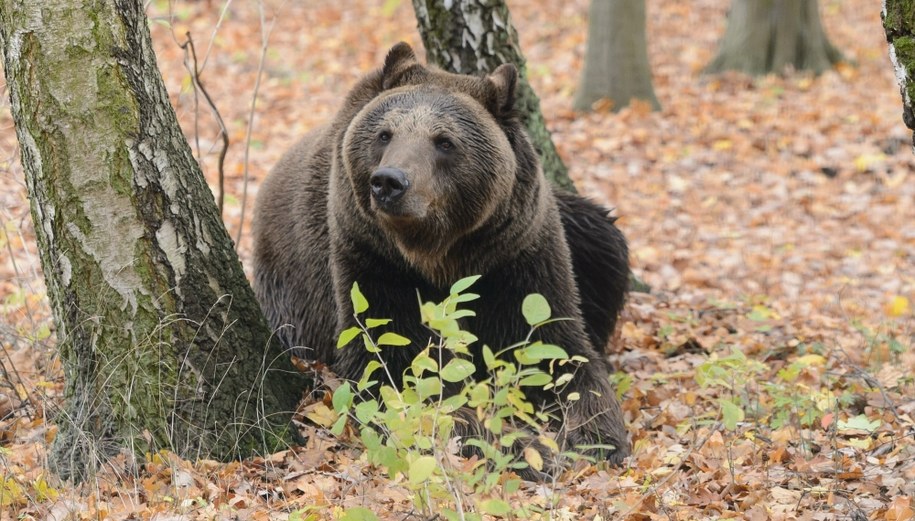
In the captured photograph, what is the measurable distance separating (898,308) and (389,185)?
5.05 metres

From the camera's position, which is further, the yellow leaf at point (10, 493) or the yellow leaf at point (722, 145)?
the yellow leaf at point (722, 145)

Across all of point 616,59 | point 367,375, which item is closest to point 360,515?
point 367,375

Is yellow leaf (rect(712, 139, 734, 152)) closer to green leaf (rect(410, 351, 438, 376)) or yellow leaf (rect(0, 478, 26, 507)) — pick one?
green leaf (rect(410, 351, 438, 376))

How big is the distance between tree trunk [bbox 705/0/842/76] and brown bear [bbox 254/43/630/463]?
30.6 feet

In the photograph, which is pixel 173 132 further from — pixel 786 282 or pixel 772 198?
pixel 772 198

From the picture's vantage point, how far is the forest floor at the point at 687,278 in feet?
13.3

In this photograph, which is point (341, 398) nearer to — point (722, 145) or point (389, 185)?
point (389, 185)

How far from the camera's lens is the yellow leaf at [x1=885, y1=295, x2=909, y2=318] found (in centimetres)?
782

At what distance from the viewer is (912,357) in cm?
646

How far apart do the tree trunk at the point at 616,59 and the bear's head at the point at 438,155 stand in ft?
26.2

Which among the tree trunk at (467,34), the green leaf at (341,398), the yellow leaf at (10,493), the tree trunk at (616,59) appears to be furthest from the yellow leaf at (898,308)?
the yellow leaf at (10,493)

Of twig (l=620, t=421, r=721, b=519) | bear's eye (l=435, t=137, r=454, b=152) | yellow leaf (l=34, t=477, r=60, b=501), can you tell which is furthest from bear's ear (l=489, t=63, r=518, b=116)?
yellow leaf (l=34, t=477, r=60, b=501)

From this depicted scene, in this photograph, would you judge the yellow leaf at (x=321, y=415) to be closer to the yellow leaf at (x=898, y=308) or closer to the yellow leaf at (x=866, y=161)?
the yellow leaf at (x=898, y=308)

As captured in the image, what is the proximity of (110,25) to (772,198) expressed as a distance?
7.95 m
